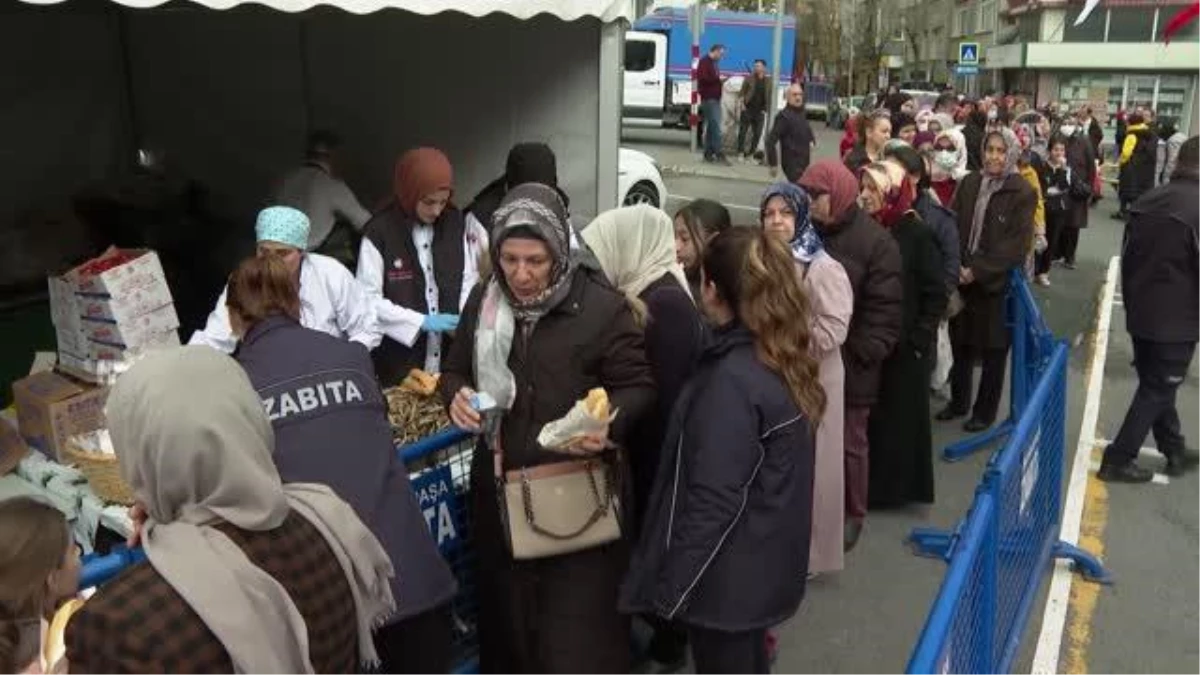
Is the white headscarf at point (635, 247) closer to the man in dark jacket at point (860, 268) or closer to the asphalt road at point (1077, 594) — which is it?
the man in dark jacket at point (860, 268)

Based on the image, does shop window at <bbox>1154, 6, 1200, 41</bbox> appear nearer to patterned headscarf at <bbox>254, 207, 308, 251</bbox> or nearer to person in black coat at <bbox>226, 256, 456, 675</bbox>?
patterned headscarf at <bbox>254, 207, 308, 251</bbox>

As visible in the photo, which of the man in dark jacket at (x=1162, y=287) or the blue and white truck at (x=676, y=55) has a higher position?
the blue and white truck at (x=676, y=55)

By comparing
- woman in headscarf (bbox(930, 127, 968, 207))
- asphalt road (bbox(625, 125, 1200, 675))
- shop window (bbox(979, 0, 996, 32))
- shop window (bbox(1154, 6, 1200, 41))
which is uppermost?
shop window (bbox(979, 0, 996, 32))

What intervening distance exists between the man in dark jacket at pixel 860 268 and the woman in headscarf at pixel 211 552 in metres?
3.14

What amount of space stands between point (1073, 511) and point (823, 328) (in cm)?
228

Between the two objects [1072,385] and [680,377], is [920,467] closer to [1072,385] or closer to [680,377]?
[680,377]

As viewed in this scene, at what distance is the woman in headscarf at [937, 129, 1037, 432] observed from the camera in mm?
6102

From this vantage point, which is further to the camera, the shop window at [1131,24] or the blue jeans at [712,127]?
the shop window at [1131,24]

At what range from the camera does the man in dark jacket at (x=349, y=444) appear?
8.25 feet

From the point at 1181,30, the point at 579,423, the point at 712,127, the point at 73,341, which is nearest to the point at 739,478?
the point at 579,423

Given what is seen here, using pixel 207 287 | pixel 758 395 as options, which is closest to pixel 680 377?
pixel 758 395

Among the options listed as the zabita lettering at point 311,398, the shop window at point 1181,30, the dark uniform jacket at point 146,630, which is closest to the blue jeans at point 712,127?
the zabita lettering at point 311,398

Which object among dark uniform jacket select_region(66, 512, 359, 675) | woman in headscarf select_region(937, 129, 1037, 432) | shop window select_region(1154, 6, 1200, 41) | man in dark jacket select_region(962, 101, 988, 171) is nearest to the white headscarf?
dark uniform jacket select_region(66, 512, 359, 675)

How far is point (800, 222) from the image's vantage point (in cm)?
423
